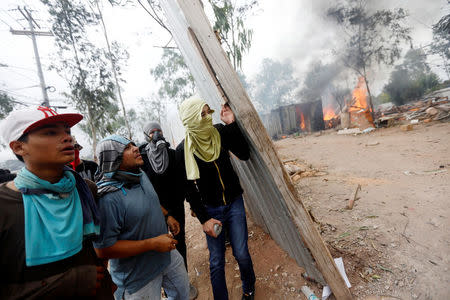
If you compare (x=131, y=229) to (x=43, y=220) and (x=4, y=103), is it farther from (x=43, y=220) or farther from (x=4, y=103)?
(x=4, y=103)

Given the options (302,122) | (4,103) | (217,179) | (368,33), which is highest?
(368,33)

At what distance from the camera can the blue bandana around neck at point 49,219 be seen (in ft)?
2.85

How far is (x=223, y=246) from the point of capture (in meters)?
1.86

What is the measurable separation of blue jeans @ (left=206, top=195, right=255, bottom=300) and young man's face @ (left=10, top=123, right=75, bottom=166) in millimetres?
1269

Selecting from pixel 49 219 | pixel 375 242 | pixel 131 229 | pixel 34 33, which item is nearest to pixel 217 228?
pixel 131 229

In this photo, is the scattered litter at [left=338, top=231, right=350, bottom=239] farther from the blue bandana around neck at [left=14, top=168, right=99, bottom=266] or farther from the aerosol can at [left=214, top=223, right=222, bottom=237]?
the blue bandana around neck at [left=14, top=168, right=99, bottom=266]

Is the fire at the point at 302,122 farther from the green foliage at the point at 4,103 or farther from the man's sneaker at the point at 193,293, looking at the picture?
the green foliage at the point at 4,103

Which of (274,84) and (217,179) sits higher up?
(274,84)

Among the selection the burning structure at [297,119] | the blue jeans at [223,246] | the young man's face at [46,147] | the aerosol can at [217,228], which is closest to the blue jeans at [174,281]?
the blue jeans at [223,246]

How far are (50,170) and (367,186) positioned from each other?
5.37m

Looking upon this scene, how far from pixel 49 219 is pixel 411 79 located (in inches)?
1386

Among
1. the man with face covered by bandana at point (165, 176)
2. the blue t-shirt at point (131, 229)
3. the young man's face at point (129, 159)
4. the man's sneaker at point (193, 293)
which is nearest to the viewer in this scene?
the blue t-shirt at point (131, 229)

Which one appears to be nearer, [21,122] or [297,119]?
[21,122]

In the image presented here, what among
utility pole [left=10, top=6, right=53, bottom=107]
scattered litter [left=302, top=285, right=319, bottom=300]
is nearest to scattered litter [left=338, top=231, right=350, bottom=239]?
scattered litter [left=302, top=285, right=319, bottom=300]
